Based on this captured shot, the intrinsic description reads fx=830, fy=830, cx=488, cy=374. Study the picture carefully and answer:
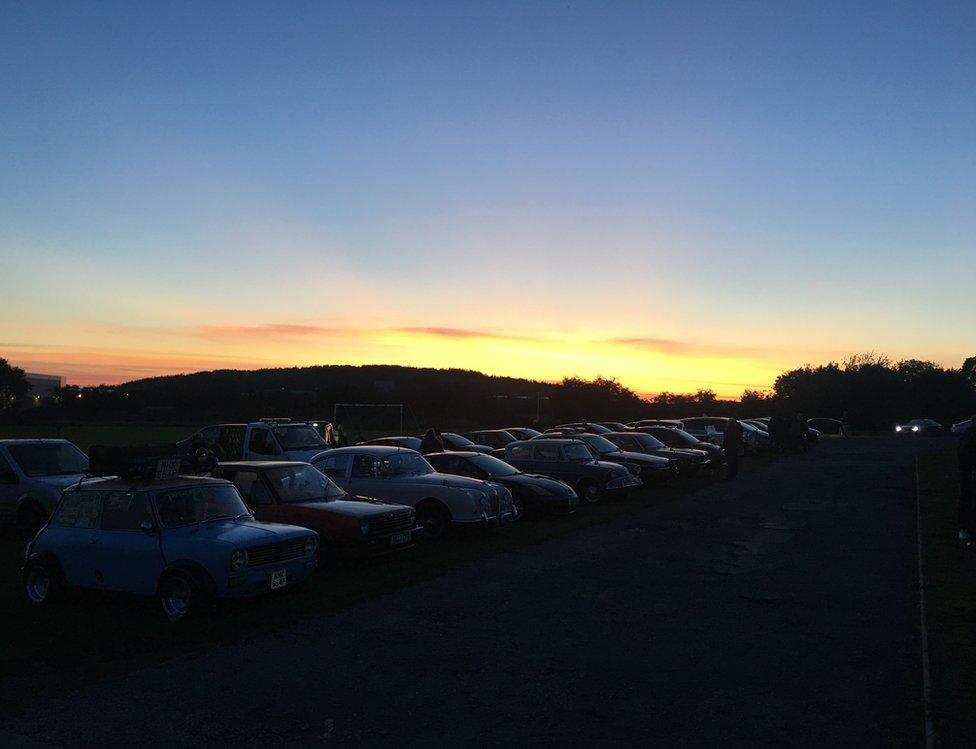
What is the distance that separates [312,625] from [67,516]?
361cm

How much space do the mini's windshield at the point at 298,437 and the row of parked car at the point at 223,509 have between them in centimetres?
55

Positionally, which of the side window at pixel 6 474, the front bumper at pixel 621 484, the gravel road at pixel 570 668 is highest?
the side window at pixel 6 474

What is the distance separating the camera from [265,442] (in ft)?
65.3

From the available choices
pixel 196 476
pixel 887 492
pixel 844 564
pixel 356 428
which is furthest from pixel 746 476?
pixel 356 428

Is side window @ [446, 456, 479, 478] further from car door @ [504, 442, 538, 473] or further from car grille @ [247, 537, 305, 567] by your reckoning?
car grille @ [247, 537, 305, 567]

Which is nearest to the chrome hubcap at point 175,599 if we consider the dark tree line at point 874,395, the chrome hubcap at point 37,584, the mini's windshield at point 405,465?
the chrome hubcap at point 37,584

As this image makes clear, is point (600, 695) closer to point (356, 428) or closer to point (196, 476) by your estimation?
point (196, 476)

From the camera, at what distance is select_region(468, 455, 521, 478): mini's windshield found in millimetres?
16672

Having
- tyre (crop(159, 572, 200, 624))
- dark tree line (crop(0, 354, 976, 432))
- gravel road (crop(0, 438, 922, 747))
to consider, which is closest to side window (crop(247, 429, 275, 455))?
gravel road (crop(0, 438, 922, 747))

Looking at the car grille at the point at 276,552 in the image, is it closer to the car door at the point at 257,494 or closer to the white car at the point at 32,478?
the car door at the point at 257,494

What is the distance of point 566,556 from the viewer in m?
12.4

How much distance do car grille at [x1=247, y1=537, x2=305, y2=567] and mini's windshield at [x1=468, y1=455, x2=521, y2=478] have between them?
7.34m

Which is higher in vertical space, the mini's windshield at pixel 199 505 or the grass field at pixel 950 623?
the mini's windshield at pixel 199 505

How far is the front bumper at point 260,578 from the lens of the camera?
28.5 feet
